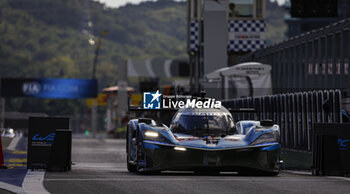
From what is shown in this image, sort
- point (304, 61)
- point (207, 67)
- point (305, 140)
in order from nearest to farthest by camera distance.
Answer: point (305, 140), point (304, 61), point (207, 67)

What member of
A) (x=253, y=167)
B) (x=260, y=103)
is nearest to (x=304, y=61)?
(x=260, y=103)

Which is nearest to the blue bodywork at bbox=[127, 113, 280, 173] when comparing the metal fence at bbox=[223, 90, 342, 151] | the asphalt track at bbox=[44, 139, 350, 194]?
the asphalt track at bbox=[44, 139, 350, 194]

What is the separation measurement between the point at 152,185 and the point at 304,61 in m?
18.2

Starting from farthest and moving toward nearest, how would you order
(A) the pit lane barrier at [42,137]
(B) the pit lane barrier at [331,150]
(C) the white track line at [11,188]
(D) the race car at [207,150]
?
(A) the pit lane barrier at [42,137]
(B) the pit lane barrier at [331,150]
(D) the race car at [207,150]
(C) the white track line at [11,188]

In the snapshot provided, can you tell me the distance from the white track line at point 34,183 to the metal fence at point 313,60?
11776mm

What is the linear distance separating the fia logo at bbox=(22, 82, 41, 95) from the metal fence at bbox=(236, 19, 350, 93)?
55262 millimetres

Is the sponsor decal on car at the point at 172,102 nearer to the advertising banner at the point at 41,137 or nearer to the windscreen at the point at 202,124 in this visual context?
the windscreen at the point at 202,124

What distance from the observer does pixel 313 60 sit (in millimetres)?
27125

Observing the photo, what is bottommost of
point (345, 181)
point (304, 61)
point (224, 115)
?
point (345, 181)

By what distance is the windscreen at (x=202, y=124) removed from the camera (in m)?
14.5

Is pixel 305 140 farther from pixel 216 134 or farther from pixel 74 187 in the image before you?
pixel 74 187

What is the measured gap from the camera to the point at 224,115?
14977mm

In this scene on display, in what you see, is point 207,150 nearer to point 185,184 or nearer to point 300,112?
point 185,184

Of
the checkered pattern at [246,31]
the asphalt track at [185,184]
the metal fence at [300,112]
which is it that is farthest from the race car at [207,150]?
the checkered pattern at [246,31]
